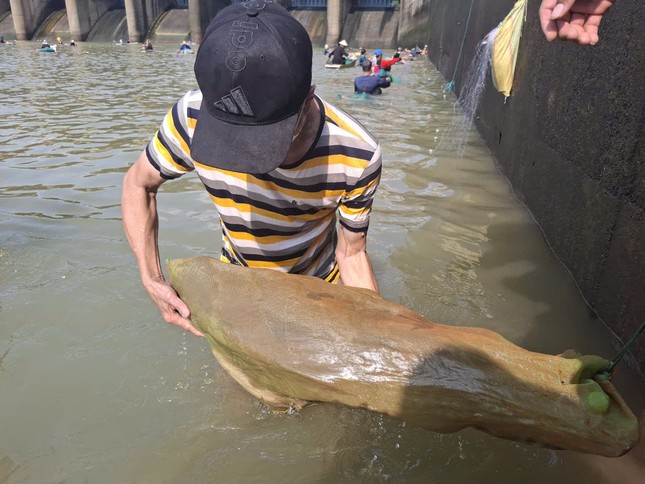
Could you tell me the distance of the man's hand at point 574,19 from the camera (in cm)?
212

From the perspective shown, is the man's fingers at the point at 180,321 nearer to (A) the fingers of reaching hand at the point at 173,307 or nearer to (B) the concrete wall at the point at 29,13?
(A) the fingers of reaching hand at the point at 173,307

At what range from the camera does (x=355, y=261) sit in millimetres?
2445

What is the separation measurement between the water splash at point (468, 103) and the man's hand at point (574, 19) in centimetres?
606

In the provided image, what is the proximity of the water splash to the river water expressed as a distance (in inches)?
31.1

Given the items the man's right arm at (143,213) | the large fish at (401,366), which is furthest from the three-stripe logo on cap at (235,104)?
the man's right arm at (143,213)

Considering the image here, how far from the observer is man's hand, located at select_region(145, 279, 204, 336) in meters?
2.09

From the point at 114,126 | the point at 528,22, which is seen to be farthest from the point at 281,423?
the point at 114,126

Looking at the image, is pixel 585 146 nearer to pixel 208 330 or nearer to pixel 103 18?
pixel 208 330

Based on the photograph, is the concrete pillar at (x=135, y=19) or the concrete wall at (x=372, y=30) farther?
the concrete pillar at (x=135, y=19)

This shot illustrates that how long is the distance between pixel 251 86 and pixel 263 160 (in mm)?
269

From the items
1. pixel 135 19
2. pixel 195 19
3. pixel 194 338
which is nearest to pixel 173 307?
pixel 194 338

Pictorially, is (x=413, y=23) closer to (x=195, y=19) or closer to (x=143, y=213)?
(x=195, y=19)

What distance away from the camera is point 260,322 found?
1.78m

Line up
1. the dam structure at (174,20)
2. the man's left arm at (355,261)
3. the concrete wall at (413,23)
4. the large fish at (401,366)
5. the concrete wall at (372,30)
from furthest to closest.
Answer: the concrete wall at (372,30)
the dam structure at (174,20)
the concrete wall at (413,23)
the man's left arm at (355,261)
the large fish at (401,366)
